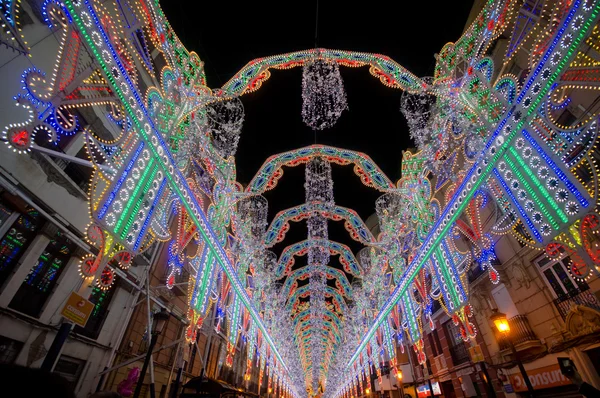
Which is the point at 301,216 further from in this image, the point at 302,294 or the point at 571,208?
the point at 302,294

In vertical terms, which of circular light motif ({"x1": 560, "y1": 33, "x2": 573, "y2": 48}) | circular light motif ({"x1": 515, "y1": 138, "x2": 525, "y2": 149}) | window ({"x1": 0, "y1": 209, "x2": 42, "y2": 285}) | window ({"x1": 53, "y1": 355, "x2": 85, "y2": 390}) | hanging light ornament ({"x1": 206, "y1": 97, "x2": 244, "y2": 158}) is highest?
hanging light ornament ({"x1": 206, "y1": 97, "x2": 244, "y2": 158})

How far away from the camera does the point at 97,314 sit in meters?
10.2

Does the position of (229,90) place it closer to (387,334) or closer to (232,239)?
(232,239)

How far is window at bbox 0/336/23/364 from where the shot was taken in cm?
678

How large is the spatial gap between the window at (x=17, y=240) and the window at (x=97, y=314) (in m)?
3.03

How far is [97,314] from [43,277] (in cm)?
262

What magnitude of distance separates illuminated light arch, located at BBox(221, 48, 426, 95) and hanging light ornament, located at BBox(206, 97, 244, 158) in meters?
0.64

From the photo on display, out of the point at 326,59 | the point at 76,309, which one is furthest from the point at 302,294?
the point at 326,59

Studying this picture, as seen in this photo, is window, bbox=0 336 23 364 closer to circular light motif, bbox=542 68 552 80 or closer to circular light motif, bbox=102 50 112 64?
circular light motif, bbox=102 50 112 64

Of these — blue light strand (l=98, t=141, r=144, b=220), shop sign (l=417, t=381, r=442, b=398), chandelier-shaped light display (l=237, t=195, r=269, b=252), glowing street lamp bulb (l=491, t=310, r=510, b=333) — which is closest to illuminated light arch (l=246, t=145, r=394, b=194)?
chandelier-shaped light display (l=237, t=195, r=269, b=252)

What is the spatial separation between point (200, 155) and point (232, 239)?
5.41 metres

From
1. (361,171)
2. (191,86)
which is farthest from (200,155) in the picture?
(361,171)

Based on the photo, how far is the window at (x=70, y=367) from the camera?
27.7 ft

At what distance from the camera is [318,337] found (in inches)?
1558
